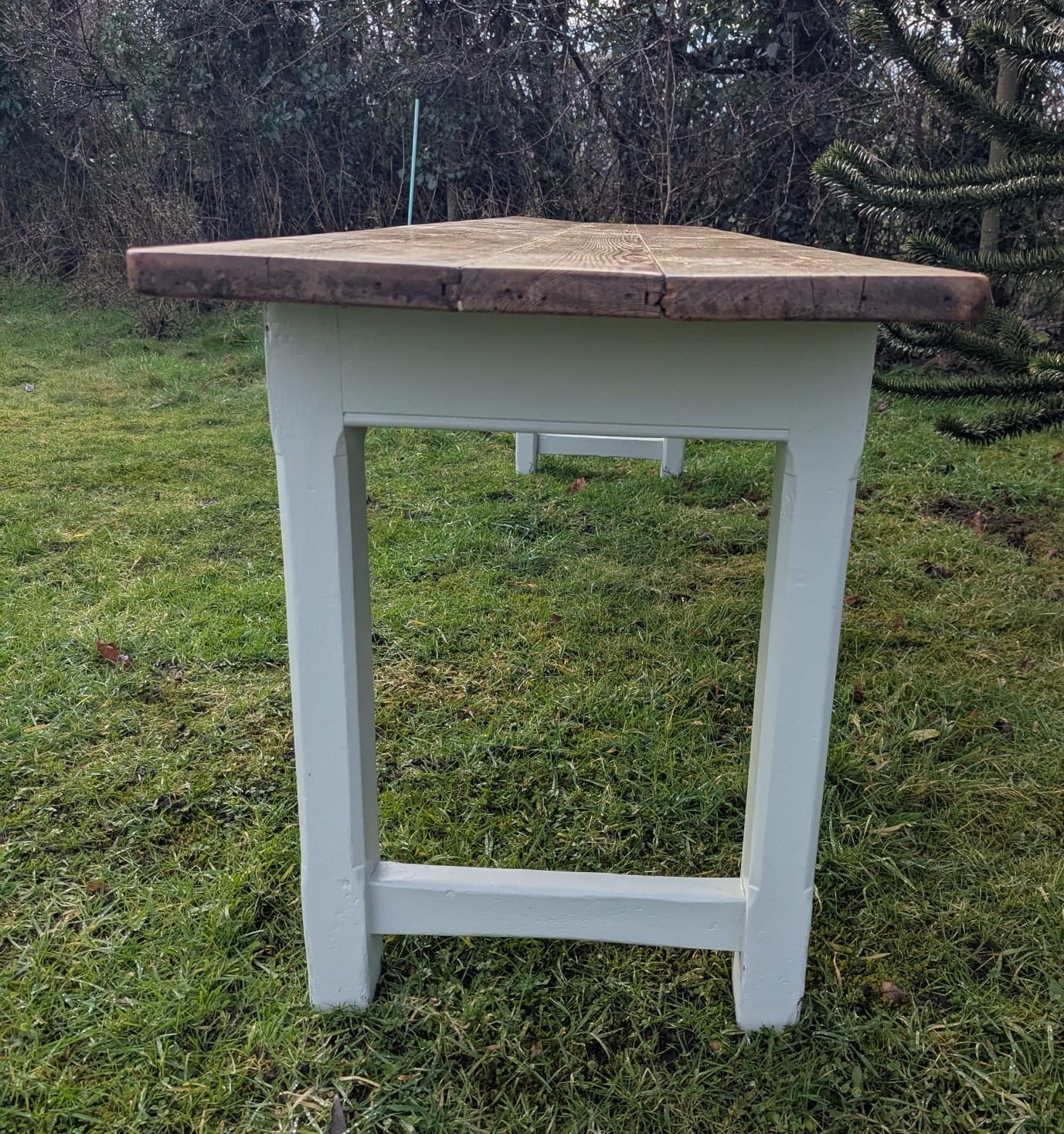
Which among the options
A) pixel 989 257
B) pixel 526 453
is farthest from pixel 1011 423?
pixel 526 453

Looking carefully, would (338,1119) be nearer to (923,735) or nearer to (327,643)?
(327,643)

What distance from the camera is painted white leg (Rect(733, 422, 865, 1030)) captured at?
108 centimetres

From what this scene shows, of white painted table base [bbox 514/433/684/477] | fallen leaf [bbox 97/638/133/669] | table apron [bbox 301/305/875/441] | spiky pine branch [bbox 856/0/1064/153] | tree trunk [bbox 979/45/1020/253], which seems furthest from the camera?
tree trunk [bbox 979/45/1020/253]

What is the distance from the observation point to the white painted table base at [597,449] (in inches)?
144

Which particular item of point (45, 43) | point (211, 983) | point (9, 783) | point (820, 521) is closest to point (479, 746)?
point (211, 983)

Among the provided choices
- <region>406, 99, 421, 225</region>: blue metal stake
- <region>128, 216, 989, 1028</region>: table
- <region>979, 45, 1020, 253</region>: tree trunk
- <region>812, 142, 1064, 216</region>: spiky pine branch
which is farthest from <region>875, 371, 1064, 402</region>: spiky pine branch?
<region>406, 99, 421, 225</region>: blue metal stake

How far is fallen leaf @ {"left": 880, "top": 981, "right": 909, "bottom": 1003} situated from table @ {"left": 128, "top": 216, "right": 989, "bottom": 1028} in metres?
0.16

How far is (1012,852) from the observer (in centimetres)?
169

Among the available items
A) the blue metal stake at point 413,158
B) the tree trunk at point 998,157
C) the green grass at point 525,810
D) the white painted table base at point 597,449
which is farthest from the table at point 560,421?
the blue metal stake at point 413,158

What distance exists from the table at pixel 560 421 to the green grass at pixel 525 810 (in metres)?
0.13

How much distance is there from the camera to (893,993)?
138 centimetres

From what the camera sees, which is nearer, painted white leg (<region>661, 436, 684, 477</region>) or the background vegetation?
painted white leg (<region>661, 436, 684, 477</region>)

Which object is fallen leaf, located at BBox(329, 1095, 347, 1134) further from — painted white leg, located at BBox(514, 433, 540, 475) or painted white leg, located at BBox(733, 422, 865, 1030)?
painted white leg, located at BBox(514, 433, 540, 475)

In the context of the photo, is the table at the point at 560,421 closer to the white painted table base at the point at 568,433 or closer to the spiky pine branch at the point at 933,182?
the white painted table base at the point at 568,433
